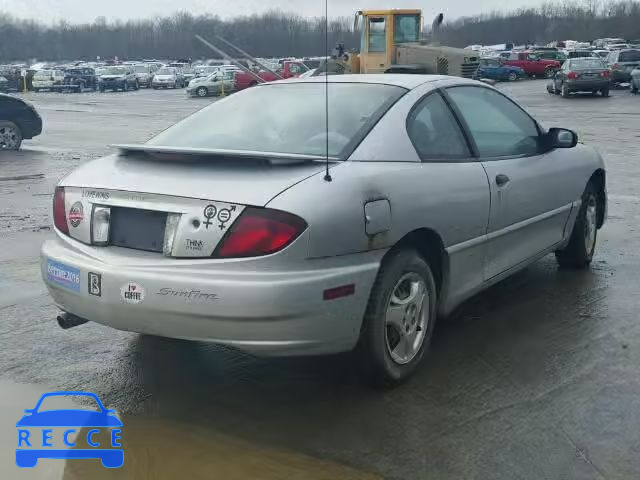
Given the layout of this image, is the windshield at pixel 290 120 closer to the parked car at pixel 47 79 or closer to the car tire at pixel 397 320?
the car tire at pixel 397 320

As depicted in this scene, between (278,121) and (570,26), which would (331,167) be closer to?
(278,121)

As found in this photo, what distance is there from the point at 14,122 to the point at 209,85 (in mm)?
24989

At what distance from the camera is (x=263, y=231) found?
3400 millimetres

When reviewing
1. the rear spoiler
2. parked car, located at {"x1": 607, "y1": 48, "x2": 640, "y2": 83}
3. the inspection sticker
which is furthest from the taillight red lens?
parked car, located at {"x1": 607, "y1": 48, "x2": 640, "y2": 83}

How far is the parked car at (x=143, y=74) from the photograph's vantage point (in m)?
51.6

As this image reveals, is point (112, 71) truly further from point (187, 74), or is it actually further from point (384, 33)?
point (384, 33)

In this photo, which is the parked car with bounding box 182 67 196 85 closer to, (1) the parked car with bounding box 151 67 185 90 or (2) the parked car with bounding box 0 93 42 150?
(1) the parked car with bounding box 151 67 185 90

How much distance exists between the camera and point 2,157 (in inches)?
577

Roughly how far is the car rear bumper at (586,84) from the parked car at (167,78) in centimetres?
2727

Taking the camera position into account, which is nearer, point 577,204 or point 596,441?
point 596,441

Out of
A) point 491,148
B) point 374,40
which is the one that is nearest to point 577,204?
point 491,148

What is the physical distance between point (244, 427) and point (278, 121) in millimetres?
1696

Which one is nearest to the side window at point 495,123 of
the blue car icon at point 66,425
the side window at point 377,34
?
the blue car icon at point 66,425

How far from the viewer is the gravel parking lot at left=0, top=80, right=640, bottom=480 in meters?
3.32
